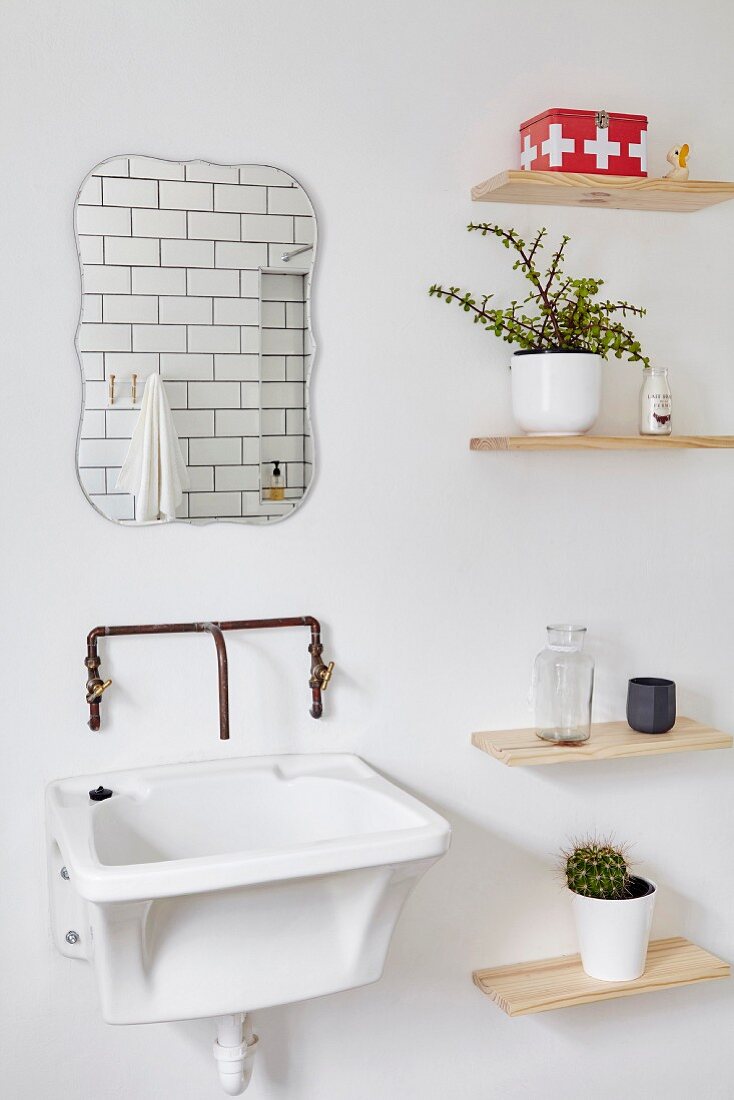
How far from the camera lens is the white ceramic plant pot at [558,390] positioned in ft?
5.86

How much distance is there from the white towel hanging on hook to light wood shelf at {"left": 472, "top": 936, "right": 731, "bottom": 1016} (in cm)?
96

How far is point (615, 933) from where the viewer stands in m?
1.85

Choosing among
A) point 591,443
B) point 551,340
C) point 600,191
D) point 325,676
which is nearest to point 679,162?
point 600,191

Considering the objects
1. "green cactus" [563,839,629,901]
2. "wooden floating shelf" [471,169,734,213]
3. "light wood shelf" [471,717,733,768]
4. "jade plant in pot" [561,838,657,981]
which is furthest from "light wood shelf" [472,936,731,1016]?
"wooden floating shelf" [471,169,734,213]

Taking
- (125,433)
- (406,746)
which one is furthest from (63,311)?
(406,746)

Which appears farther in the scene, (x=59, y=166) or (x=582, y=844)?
(x=582, y=844)

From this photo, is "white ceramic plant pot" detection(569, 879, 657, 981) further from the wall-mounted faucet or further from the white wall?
the wall-mounted faucet

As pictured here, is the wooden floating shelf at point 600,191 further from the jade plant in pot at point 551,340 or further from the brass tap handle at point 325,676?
the brass tap handle at point 325,676

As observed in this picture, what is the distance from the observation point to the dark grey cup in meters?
1.90

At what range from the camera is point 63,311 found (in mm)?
1667

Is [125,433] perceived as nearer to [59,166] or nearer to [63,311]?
[63,311]

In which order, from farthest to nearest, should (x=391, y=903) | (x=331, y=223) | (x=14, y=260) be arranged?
(x=331, y=223)
(x=14, y=260)
(x=391, y=903)

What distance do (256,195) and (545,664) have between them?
0.90 m

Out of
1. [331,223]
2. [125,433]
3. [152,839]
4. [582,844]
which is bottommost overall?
[582,844]
